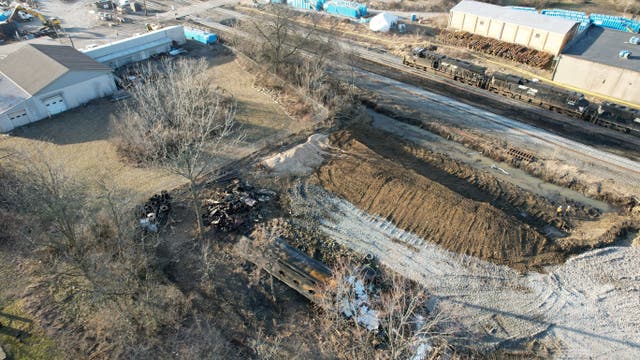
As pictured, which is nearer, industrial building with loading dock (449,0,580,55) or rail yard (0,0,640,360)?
rail yard (0,0,640,360)

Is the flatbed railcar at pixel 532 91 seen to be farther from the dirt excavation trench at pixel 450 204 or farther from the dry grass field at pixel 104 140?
the dry grass field at pixel 104 140

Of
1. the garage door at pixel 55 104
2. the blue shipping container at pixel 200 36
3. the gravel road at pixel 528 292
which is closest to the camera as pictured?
the gravel road at pixel 528 292

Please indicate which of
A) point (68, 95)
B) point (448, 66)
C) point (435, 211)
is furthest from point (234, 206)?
Result: point (448, 66)

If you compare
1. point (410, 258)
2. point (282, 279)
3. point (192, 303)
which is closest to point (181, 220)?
point (192, 303)

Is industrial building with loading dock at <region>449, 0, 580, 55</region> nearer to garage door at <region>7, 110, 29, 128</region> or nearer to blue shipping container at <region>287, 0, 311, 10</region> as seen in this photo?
blue shipping container at <region>287, 0, 311, 10</region>

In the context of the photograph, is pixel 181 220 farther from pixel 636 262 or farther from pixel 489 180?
pixel 636 262

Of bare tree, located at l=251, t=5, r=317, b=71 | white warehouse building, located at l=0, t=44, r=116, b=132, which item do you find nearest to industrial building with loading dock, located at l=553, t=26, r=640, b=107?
bare tree, located at l=251, t=5, r=317, b=71

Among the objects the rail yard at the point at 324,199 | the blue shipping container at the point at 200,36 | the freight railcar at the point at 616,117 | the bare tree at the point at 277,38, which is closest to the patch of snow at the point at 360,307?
the rail yard at the point at 324,199
